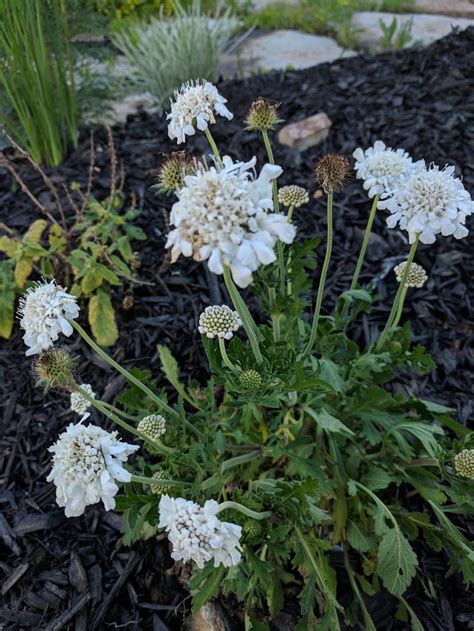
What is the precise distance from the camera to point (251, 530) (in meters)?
1.71

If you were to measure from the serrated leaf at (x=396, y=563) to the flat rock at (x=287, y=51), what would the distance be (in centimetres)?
434

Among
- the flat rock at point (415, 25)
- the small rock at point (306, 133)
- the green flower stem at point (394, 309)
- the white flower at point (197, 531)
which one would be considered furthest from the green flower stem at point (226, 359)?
the flat rock at point (415, 25)

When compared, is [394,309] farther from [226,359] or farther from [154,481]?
[154,481]

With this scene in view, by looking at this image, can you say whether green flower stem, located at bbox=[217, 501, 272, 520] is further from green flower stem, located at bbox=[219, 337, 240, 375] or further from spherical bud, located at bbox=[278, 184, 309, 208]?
spherical bud, located at bbox=[278, 184, 309, 208]

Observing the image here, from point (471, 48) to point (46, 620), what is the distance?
4.42 metres

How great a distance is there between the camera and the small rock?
3.80 meters

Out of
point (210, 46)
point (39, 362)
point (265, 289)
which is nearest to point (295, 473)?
point (265, 289)

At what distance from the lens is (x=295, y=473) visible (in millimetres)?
2059

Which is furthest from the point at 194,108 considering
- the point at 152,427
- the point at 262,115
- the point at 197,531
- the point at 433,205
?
the point at 197,531

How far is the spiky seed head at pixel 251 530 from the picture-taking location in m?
1.72

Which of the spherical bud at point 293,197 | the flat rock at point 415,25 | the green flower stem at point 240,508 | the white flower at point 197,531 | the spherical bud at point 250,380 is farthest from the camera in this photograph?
the flat rock at point 415,25

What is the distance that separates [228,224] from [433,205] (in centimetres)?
74

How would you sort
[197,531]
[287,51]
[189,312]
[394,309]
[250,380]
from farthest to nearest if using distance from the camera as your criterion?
[287,51] → [189,312] → [394,309] → [250,380] → [197,531]

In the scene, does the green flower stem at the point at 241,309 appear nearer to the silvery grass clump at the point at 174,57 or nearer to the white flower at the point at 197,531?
the white flower at the point at 197,531
